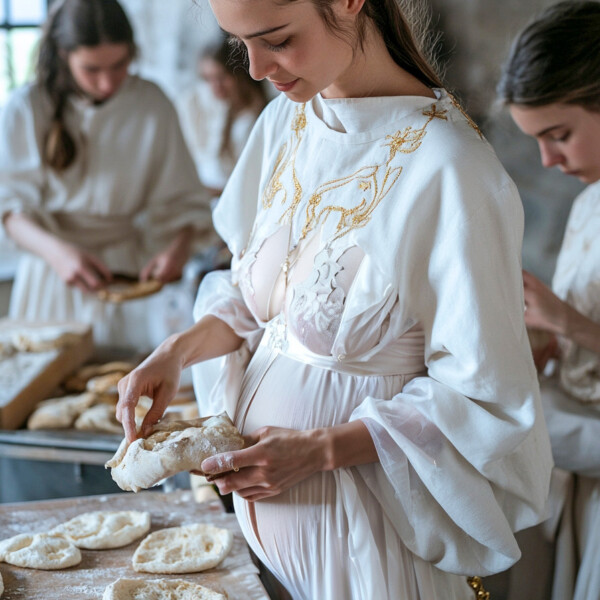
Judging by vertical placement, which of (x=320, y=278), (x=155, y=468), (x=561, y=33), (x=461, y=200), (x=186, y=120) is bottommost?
(x=186, y=120)

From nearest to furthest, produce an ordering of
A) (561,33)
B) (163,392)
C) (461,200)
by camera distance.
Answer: (461,200), (163,392), (561,33)

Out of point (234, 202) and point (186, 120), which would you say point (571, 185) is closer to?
point (186, 120)

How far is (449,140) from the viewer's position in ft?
4.21

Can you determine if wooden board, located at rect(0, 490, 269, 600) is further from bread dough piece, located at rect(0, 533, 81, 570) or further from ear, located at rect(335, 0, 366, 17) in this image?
ear, located at rect(335, 0, 366, 17)

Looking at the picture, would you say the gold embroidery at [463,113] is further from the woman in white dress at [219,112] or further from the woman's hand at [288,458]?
the woman in white dress at [219,112]

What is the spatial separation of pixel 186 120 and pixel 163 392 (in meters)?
4.50

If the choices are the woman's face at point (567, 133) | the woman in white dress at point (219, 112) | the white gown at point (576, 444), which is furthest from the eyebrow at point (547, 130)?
the woman in white dress at point (219, 112)

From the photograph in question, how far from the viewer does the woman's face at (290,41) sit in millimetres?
1223

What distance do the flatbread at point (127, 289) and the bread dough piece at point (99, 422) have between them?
0.61m

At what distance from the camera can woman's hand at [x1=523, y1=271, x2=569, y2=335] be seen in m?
2.04

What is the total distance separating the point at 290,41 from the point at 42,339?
1.79m

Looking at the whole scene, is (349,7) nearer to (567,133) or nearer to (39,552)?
(567,133)

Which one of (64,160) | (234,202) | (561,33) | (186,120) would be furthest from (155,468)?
(186,120)

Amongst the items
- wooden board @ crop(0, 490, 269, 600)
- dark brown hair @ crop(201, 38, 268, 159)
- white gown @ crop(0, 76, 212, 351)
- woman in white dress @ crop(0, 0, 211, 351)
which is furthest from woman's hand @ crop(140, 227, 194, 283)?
dark brown hair @ crop(201, 38, 268, 159)
